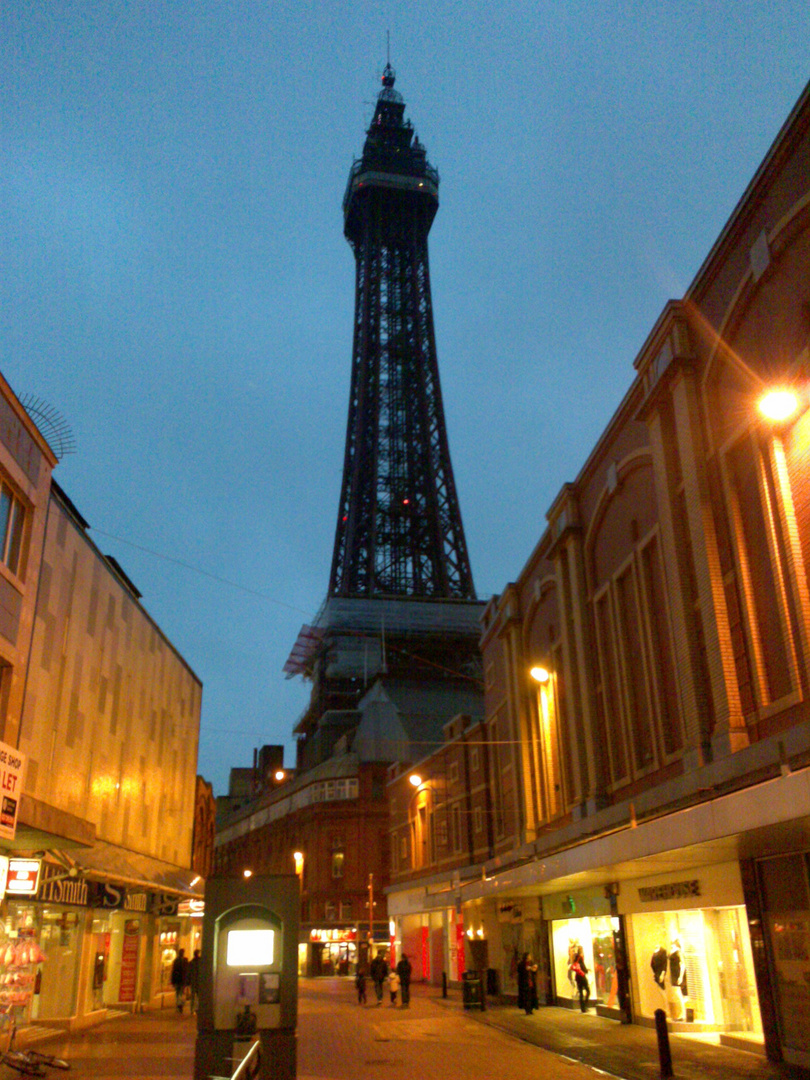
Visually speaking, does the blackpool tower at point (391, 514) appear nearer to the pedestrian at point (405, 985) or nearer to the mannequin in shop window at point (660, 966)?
the pedestrian at point (405, 985)

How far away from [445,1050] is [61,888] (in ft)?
27.5

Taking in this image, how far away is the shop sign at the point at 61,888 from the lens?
58.5ft

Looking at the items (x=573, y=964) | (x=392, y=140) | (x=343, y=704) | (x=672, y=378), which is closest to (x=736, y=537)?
(x=672, y=378)

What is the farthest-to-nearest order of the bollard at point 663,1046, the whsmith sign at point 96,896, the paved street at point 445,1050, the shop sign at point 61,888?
1. the whsmith sign at point 96,896
2. the shop sign at point 61,888
3. the paved street at point 445,1050
4. the bollard at point 663,1046

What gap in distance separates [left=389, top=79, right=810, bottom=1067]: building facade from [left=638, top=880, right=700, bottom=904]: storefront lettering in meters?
0.05

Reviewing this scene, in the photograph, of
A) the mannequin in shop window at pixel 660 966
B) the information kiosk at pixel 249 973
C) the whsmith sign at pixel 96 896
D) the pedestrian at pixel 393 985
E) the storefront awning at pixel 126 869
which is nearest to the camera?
the information kiosk at pixel 249 973

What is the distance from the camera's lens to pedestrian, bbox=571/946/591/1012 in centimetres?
2438

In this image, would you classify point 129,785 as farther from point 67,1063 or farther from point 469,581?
point 469,581

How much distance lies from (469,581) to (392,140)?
7034cm

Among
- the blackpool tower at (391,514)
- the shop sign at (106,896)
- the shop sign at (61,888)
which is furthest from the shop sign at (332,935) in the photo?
the shop sign at (61,888)

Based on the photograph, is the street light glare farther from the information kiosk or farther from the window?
the window

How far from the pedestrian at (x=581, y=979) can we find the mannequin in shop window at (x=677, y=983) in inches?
208

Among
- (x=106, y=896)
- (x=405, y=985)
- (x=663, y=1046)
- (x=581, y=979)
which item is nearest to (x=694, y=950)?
(x=663, y=1046)

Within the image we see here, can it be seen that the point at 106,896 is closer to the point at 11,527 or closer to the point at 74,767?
the point at 74,767
